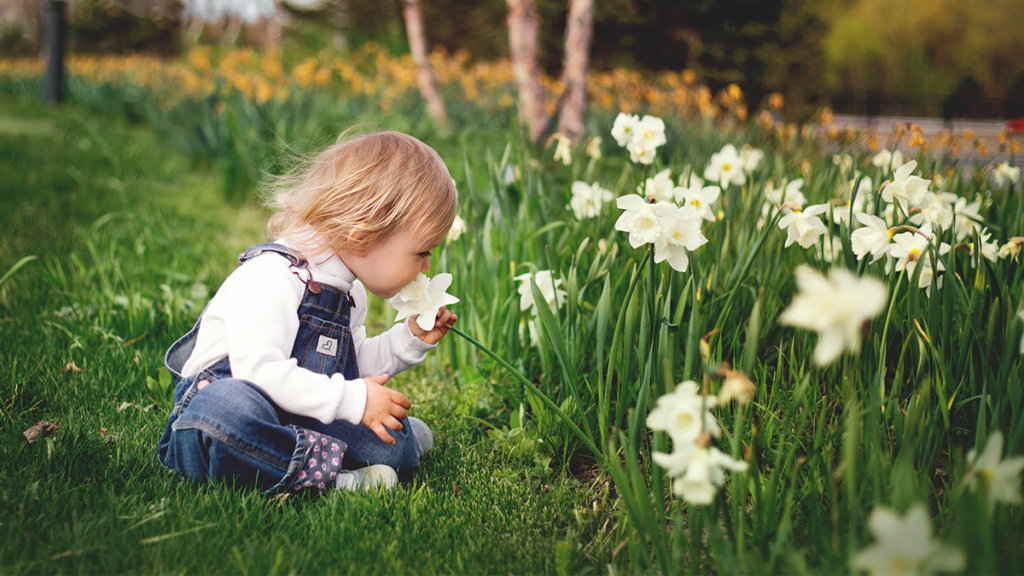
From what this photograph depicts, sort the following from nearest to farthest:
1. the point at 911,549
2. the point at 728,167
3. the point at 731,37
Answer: the point at 911,549
the point at 728,167
the point at 731,37

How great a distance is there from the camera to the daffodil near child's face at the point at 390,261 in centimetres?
155

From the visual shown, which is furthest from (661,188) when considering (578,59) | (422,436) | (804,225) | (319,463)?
(578,59)

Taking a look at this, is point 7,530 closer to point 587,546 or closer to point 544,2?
point 587,546

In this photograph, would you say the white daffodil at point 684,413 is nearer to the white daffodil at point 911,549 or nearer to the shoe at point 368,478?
the white daffodil at point 911,549

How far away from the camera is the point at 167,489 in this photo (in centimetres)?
147

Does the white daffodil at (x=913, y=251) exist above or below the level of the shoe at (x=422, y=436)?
above

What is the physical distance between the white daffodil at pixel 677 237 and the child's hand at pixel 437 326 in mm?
513

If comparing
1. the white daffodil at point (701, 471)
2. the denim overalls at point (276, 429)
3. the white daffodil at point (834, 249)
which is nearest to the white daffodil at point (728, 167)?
the white daffodil at point (834, 249)

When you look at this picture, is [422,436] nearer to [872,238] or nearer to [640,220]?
[640,220]

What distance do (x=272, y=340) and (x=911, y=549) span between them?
1.21m

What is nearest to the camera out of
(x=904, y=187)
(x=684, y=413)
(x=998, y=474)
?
(x=998, y=474)

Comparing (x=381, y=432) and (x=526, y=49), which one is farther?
(x=526, y=49)

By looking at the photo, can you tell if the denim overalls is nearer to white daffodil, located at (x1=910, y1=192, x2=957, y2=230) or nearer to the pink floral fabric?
the pink floral fabric

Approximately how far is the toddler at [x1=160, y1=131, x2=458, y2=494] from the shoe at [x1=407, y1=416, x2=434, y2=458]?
58 millimetres
